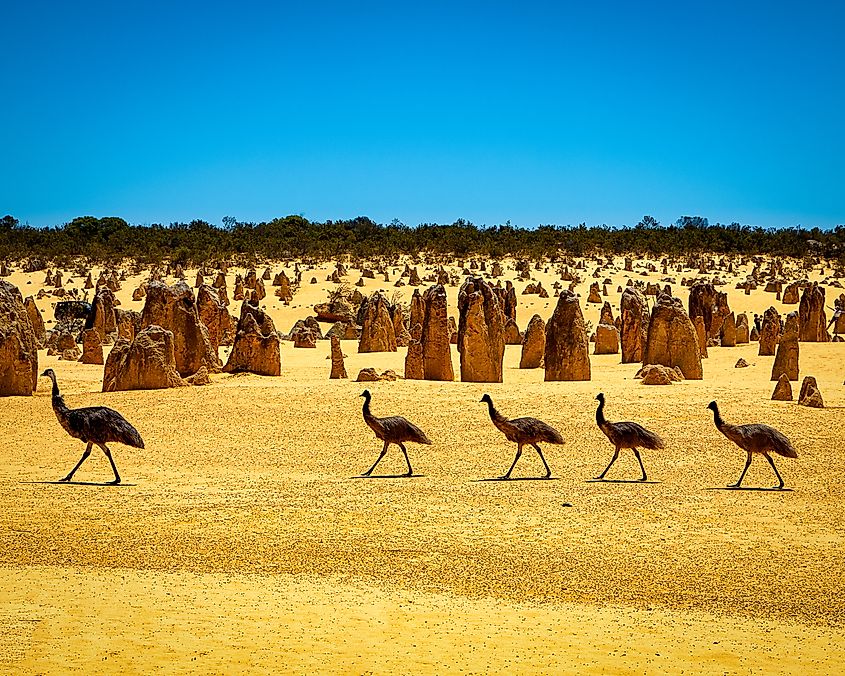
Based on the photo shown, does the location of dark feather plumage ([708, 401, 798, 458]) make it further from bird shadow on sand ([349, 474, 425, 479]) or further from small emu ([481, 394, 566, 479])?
bird shadow on sand ([349, 474, 425, 479])

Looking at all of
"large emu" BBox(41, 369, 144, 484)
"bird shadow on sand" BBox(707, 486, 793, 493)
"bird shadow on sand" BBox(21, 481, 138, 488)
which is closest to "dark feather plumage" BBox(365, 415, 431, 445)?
"large emu" BBox(41, 369, 144, 484)

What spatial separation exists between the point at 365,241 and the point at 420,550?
68657 mm

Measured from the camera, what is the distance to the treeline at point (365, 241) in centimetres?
7006

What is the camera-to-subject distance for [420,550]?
1048 centimetres

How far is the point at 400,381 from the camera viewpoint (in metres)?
23.3

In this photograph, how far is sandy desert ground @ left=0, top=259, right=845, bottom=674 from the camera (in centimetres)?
772

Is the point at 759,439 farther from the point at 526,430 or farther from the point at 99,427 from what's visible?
the point at 99,427

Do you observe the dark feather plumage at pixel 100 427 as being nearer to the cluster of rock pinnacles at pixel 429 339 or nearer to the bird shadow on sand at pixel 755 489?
the bird shadow on sand at pixel 755 489

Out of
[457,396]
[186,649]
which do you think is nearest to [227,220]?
[457,396]

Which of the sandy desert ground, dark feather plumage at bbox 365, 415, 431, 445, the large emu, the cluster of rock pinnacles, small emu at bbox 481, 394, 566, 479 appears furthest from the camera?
the cluster of rock pinnacles

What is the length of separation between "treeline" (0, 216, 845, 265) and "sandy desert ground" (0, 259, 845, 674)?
50.0 metres

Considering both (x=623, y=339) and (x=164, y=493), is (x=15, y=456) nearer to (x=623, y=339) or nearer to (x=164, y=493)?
(x=164, y=493)

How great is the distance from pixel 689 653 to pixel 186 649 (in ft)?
12.4

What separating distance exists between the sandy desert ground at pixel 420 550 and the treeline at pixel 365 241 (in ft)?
164
